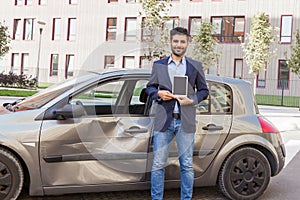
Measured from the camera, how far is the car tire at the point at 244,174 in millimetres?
4820

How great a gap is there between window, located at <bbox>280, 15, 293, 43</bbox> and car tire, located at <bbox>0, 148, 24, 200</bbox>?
31.4 m

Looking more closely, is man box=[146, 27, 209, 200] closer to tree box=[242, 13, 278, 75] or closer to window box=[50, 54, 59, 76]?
tree box=[242, 13, 278, 75]

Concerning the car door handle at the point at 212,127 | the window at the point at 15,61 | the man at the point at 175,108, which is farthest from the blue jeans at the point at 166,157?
the window at the point at 15,61

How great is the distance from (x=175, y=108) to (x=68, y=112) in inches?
44.7

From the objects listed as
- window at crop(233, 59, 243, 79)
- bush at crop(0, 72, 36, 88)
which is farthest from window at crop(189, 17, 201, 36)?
bush at crop(0, 72, 36, 88)

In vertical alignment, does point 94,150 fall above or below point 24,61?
below

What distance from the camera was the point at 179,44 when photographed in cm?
403

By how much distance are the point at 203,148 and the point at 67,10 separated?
123 feet

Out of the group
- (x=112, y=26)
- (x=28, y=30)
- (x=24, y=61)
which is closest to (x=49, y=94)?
(x=112, y=26)

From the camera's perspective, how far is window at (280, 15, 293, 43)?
32.2 meters

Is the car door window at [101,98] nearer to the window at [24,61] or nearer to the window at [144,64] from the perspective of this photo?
the window at [144,64]

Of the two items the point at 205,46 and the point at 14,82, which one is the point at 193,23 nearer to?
the point at 205,46

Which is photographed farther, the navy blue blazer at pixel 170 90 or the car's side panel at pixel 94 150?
the car's side panel at pixel 94 150

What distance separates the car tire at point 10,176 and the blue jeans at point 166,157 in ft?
4.64
